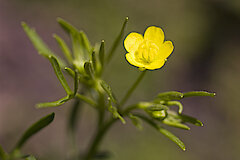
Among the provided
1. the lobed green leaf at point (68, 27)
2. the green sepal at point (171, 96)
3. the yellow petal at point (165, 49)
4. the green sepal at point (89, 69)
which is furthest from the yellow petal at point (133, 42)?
the lobed green leaf at point (68, 27)

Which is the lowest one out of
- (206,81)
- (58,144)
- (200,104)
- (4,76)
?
(58,144)

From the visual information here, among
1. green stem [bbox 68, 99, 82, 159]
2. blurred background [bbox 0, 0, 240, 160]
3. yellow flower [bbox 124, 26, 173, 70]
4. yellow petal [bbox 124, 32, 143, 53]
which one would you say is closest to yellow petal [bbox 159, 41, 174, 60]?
yellow flower [bbox 124, 26, 173, 70]

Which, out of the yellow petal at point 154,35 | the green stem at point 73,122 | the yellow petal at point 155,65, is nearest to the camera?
the yellow petal at point 155,65

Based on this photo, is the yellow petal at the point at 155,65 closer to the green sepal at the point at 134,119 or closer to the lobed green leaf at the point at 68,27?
the green sepal at the point at 134,119

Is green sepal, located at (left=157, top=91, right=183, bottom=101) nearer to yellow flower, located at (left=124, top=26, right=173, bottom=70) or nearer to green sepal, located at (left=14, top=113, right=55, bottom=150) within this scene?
yellow flower, located at (left=124, top=26, right=173, bottom=70)

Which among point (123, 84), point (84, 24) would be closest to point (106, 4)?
point (84, 24)

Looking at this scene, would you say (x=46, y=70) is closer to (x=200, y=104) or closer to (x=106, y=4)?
(x=106, y=4)

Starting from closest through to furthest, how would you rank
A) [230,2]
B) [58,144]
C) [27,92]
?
[58,144] → [27,92] → [230,2]

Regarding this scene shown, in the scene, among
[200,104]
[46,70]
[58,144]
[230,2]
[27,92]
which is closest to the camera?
[58,144]
